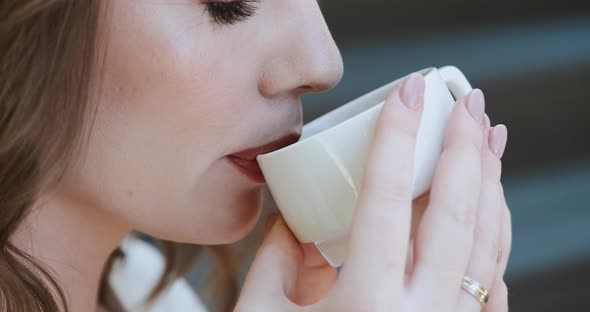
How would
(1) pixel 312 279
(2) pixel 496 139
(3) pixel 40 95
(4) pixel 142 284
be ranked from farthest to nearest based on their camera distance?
(4) pixel 142 284 → (1) pixel 312 279 → (2) pixel 496 139 → (3) pixel 40 95

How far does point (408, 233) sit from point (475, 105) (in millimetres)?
152

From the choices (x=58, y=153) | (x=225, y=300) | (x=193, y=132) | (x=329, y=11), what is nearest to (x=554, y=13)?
(x=329, y=11)

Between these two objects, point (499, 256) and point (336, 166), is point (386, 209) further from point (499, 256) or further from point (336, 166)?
point (499, 256)

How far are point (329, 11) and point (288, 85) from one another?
1.73 feet

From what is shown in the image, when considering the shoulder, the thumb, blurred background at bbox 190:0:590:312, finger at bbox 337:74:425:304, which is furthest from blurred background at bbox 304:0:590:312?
finger at bbox 337:74:425:304

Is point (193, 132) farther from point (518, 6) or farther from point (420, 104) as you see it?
point (518, 6)

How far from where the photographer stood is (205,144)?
76 centimetres

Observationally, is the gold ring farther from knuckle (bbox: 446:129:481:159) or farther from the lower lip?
the lower lip

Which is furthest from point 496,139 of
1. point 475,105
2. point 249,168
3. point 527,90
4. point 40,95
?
point 527,90

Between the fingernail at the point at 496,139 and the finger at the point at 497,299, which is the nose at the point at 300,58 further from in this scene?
the finger at the point at 497,299

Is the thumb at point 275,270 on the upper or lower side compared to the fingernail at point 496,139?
lower

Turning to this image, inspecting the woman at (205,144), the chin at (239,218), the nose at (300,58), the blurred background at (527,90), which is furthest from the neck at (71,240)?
the blurred background at (527,90)

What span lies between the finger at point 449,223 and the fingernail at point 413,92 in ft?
0.17

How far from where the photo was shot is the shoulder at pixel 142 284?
124 cm
